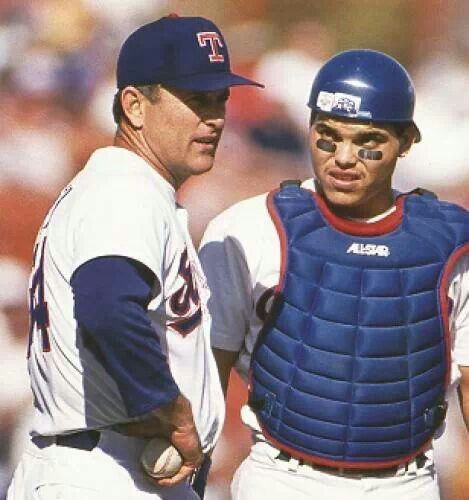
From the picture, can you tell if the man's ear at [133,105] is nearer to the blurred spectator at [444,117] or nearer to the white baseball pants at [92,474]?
the white baseball pants at [92,474]

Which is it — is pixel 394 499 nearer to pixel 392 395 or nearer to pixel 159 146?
pixel 392 395

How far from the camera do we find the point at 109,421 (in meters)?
2.70

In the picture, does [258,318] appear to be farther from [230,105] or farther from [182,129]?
[230,105]

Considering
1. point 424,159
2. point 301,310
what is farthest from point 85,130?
point 301,310

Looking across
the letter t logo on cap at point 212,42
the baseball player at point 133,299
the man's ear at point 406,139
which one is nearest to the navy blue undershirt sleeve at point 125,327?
the baseball player at point 133,299

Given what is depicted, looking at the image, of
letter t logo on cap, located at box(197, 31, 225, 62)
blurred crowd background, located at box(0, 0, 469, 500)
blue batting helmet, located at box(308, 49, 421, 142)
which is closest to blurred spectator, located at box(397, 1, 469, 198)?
blurred crowd background, located at box(0, 0, 469, 500)

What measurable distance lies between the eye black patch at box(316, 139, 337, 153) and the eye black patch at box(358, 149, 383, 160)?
0.21 ft

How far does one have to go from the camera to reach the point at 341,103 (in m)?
3.29

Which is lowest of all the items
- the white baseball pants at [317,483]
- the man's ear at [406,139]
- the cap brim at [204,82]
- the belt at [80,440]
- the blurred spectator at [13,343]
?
the blurred spectator at [13,343]

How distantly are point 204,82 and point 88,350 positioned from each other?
584 millimetres

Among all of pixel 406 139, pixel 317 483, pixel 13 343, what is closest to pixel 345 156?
pixel 406 139

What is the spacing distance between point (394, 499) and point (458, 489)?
133cm

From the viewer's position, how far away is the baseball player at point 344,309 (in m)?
3.26

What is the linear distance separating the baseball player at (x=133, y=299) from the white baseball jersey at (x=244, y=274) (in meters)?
0.41
